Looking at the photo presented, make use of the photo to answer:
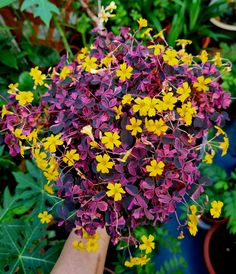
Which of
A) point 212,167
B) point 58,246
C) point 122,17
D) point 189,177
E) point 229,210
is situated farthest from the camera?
point 122,17

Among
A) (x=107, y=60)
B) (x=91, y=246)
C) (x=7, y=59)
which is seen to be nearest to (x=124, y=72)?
(x=107, y=60)

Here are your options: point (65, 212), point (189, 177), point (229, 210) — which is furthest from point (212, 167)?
point (65, 212)

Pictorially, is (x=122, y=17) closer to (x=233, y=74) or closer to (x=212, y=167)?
(x=233, y=74)

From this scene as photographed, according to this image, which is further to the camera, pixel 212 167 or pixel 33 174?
pixel 212 167

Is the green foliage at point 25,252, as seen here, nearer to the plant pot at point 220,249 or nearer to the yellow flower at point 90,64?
the yellow flower at point 90,64

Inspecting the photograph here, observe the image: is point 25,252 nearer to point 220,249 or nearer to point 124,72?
point 124,72

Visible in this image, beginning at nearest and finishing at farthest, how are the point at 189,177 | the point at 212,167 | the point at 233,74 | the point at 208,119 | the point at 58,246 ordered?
the point at 189,177 < the point at 208,119 < the point at 58,246 < the point at 212,167 < the point at 233,74
